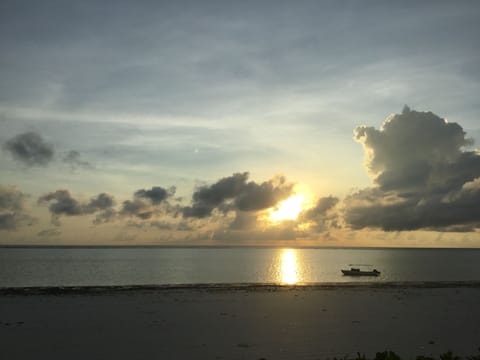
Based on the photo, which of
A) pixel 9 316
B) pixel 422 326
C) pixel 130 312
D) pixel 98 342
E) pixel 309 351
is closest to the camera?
pixel 309 351

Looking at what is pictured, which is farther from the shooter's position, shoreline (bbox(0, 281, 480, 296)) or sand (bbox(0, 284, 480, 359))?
shoreline (bbox(0, 281, 480, 296))

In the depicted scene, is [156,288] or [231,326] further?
[156,288]

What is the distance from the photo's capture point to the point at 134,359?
16797mm

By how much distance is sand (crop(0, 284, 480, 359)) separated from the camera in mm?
18188

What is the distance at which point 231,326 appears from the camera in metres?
23.4

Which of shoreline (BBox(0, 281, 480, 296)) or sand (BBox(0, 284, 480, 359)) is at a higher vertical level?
sand (BBox(0, 284, 480, 359))

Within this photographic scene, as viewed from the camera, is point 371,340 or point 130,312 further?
point 130,312

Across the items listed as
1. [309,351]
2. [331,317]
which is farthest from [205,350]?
[331,317]

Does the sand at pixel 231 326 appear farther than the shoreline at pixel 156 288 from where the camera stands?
No

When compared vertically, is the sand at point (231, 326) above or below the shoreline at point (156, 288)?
above

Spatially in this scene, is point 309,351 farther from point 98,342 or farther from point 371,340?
point 98,342

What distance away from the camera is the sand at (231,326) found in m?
18.2

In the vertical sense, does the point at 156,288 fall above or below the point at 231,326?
Result: below

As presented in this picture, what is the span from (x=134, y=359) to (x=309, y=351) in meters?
6.95
